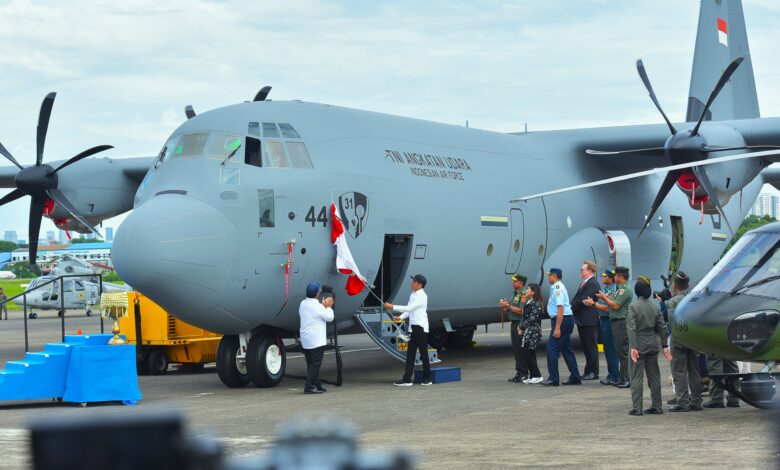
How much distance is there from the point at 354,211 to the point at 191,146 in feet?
8.04

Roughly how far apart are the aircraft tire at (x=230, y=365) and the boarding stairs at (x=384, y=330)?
190 centimetres

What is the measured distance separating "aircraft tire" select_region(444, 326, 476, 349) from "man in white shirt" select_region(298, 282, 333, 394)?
8.12 meters

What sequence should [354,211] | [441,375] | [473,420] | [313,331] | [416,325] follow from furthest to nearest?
[441,375]
[354,211]
[416,325]
[313,331]
[473,420]

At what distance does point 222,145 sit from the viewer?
14.2 meters

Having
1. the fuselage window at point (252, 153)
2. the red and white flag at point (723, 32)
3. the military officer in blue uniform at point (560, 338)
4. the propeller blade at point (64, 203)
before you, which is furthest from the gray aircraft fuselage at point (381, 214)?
the propeller blade at point (64, 203)

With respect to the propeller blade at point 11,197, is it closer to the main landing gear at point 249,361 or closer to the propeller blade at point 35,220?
the propeller blade at point 35,220

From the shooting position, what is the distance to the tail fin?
72.8 feet

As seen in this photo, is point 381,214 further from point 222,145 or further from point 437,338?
point 437,338

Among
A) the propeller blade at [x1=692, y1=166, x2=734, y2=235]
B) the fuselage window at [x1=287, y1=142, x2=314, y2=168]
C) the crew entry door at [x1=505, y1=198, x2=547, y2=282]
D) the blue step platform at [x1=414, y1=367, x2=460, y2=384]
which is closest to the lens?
the fuselage window at [x1=287, y1=142, x2=314, y2=168]

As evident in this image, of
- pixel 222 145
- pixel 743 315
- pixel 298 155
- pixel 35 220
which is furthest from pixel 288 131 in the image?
pixel 35 220

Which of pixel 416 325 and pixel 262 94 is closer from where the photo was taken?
pixel 416 325

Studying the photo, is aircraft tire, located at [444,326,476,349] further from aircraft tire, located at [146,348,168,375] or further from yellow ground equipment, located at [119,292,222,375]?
aircraft tire, located at [146,348,168,375]

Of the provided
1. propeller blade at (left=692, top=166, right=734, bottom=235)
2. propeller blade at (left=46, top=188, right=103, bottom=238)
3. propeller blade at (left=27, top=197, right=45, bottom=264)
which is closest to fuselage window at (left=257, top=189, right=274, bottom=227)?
propeller blade at (left=692, top=166, right=734, bottom=235)

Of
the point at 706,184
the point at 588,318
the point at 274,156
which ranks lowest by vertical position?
the point at 588,318
